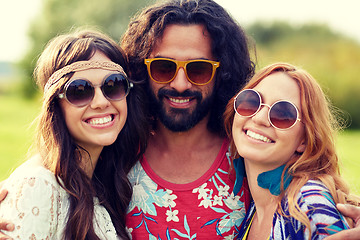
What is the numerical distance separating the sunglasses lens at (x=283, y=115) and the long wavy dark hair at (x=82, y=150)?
1224 millimetres

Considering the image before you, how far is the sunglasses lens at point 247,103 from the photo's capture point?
2.71m

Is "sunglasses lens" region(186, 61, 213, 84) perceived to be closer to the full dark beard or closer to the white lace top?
the full dark beard

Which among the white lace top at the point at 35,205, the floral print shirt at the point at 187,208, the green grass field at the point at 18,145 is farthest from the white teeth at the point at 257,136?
the green grass field at the point at 18,145

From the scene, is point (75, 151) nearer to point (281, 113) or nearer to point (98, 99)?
point (98, 99)

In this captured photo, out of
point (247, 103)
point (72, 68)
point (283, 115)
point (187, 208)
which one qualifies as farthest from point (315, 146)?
point (72, 68)

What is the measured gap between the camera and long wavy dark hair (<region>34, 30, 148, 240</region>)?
278 cm

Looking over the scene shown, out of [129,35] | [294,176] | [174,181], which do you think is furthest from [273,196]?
[129,35]

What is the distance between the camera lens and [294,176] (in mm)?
2625

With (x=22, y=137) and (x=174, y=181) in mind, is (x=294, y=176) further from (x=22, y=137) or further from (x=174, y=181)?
(x=22, y=137)

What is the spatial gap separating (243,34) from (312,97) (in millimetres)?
1561

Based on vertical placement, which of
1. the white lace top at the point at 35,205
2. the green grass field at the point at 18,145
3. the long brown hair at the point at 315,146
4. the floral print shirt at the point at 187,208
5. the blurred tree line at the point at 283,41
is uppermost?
the long brown hair at the point at 315,146

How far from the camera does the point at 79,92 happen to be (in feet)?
9.29

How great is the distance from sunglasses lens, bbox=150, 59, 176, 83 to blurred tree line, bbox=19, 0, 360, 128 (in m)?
18.1

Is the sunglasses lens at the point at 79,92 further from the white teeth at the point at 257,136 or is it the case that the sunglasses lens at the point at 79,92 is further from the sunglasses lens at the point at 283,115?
the sunglasses lens at the point at 283,115
